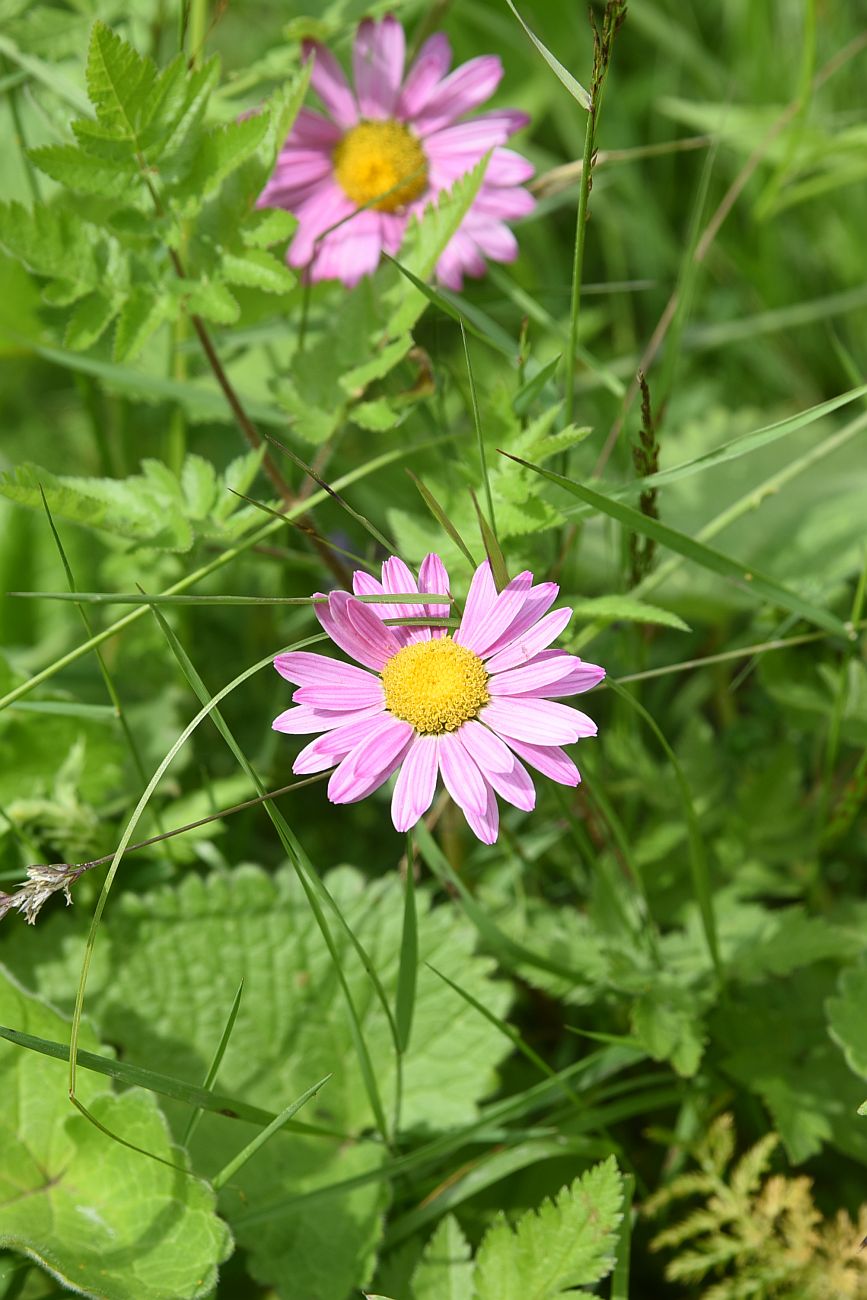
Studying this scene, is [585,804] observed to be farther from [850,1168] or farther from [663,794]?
[850,1168]

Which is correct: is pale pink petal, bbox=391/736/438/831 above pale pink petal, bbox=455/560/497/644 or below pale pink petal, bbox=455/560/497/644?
below

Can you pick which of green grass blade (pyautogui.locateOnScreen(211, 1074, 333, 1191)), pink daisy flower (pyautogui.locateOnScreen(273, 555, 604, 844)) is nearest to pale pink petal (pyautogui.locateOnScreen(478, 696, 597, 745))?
pink daisy flower (pyautogui.locateOnScreen(273, 555, 604, 844))

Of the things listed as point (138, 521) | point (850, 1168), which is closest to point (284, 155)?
point (138, 521)

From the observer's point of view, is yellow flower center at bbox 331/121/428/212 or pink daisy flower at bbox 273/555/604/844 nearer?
pink daisy flower at bbox 273/555/604/844

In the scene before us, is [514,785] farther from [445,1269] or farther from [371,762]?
[445,1269]

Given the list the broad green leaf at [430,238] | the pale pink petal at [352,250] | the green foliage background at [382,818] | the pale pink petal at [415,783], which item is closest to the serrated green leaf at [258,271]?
the green foliage background at [382,818]

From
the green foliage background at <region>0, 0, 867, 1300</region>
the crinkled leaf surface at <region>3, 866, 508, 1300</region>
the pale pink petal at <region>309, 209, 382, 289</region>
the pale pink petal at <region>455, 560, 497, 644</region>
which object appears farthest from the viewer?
the pale pink petal at <region>309, 209, 382, 289</region>

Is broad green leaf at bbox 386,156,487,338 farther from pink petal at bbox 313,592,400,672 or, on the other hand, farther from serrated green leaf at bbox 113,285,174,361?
pink petal at bbox 313,592,400,672
